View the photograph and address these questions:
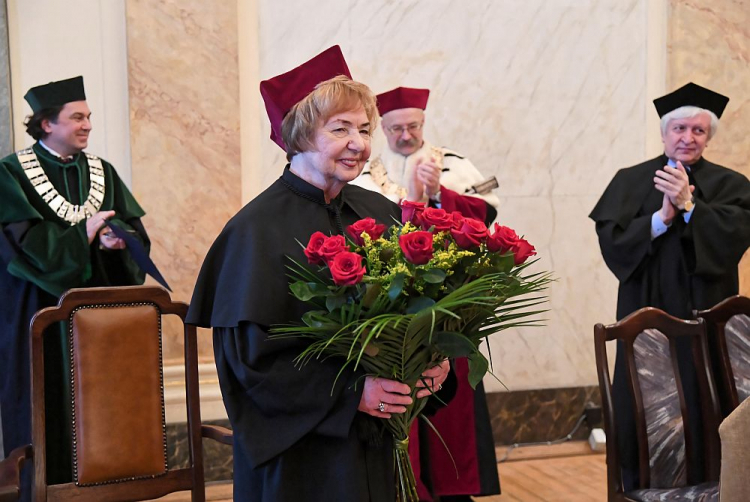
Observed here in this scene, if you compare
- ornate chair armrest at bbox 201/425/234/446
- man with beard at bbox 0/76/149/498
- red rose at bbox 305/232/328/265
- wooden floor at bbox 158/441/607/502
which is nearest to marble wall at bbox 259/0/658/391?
wooden floor at bbox 158/441/607/502

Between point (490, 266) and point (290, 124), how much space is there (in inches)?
29.1

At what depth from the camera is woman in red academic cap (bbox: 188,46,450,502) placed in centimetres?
237

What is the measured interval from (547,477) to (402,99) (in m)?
2.47

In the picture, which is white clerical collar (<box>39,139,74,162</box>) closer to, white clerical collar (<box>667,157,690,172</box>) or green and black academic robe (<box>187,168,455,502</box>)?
green and black academic robe (<box>187,168,455,502</box>)

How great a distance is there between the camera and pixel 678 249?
4.78 meters

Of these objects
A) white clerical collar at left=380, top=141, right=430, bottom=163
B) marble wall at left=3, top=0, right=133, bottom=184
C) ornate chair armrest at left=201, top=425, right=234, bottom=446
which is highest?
marble wall at left=3, top=0, right=133, bottom=184

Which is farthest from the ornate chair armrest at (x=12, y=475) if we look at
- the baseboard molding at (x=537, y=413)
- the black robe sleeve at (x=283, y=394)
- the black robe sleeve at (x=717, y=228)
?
the baseboard molding at (x=537, y=413)

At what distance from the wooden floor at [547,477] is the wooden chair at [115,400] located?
7.36 ft

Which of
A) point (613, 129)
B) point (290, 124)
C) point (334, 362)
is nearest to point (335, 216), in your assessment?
point (290, 124)

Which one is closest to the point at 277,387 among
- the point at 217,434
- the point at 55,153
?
the point at 217,434

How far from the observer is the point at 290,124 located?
257 centimetres

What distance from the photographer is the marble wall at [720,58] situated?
6.33 m

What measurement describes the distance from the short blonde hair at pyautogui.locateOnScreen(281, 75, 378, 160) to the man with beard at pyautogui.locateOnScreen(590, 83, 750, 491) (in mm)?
2530

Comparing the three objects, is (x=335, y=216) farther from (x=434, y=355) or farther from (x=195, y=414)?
(x=195, y=414)
